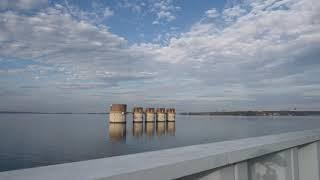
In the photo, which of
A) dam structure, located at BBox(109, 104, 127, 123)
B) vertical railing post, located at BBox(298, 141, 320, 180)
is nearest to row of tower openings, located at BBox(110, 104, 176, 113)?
dam structure, located at BBox(109, 104, 127, 123)

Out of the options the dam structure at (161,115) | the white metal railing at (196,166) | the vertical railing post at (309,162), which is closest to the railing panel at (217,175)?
the white metal railing at (196,166)

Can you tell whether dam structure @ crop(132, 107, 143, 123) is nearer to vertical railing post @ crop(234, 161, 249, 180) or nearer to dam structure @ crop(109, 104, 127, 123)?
dam structure @ crop(109, 104, 127, 123)

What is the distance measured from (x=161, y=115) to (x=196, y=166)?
15357cm

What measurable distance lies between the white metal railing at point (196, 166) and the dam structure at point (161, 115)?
14968 centimetres

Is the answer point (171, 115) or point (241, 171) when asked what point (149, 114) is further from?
point (241, 171)

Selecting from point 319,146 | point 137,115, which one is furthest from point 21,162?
point 137,115

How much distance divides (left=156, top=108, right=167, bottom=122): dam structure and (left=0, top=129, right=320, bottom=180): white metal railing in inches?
5893

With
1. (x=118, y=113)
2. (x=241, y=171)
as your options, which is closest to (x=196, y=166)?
(x=241, y=171)

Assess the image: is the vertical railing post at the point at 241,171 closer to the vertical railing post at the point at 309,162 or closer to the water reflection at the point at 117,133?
the vertical railing post at the point at 309,162

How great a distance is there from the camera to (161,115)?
155375mm

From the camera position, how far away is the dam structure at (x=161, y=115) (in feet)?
504

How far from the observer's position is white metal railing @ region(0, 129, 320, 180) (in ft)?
5.67

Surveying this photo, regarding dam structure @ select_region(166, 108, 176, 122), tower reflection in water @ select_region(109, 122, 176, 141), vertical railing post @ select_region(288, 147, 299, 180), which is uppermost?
vertical railing post @ select_region(288, 147, 299, 180)

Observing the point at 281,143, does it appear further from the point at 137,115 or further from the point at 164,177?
the point at 137,115
